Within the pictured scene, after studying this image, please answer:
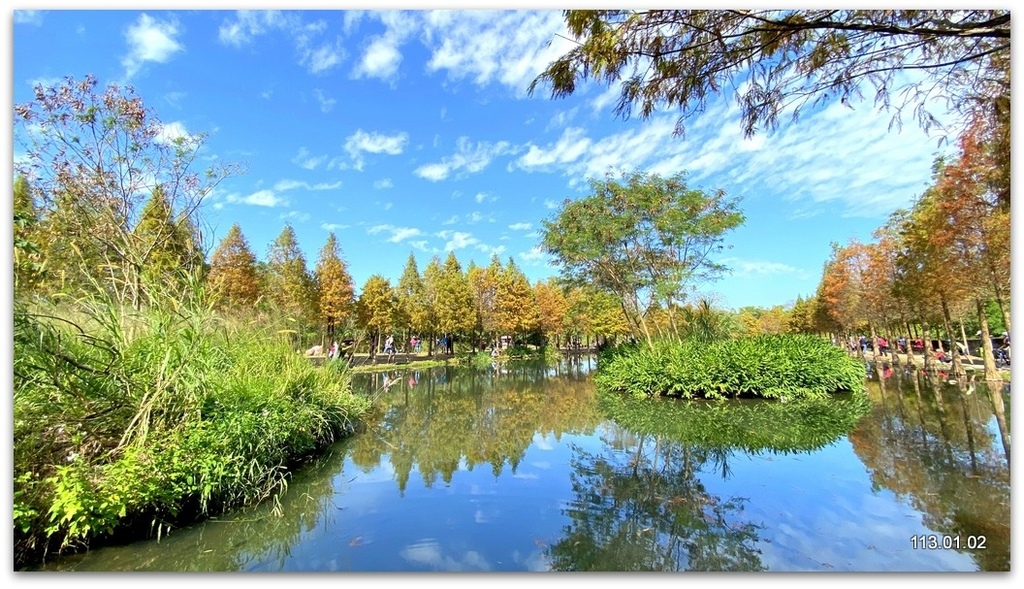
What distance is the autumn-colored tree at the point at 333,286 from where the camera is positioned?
15.2 metres

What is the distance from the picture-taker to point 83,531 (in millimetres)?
2137

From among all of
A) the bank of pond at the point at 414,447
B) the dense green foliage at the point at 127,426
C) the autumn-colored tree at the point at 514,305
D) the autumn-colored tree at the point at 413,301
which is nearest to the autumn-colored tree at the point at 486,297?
the autumn-colored tree at the point at 514,305

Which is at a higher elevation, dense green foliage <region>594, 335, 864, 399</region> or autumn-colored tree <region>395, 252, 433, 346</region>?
autumn-colored tree <region>395, 252, 433, 346</region>

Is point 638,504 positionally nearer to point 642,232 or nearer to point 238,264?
point 642,232

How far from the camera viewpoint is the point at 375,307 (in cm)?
1773

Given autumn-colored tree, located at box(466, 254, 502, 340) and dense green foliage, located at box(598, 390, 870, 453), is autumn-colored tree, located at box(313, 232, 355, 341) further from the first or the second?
dense green foliage, located at box(598, 390, 870, 453)

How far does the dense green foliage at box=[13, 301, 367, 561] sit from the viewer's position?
2.22m

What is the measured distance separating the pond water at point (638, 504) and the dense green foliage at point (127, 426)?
0.19 metres

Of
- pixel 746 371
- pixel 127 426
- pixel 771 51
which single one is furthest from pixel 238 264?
pixel 771 51

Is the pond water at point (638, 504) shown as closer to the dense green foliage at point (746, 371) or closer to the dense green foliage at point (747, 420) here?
the dense green foliage at point (747, 420)

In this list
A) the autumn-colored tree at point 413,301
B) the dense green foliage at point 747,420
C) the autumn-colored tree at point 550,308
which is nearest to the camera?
the dense green foliage at point 747,420

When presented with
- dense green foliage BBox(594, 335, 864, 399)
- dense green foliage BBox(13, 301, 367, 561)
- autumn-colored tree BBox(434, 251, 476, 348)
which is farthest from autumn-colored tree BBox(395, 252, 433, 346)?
dense green foliage BBox(13, 301, 367, 561)

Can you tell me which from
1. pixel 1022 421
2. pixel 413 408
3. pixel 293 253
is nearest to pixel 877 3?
pixel 1022 421

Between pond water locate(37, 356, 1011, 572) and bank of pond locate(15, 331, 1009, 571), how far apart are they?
24 mm
